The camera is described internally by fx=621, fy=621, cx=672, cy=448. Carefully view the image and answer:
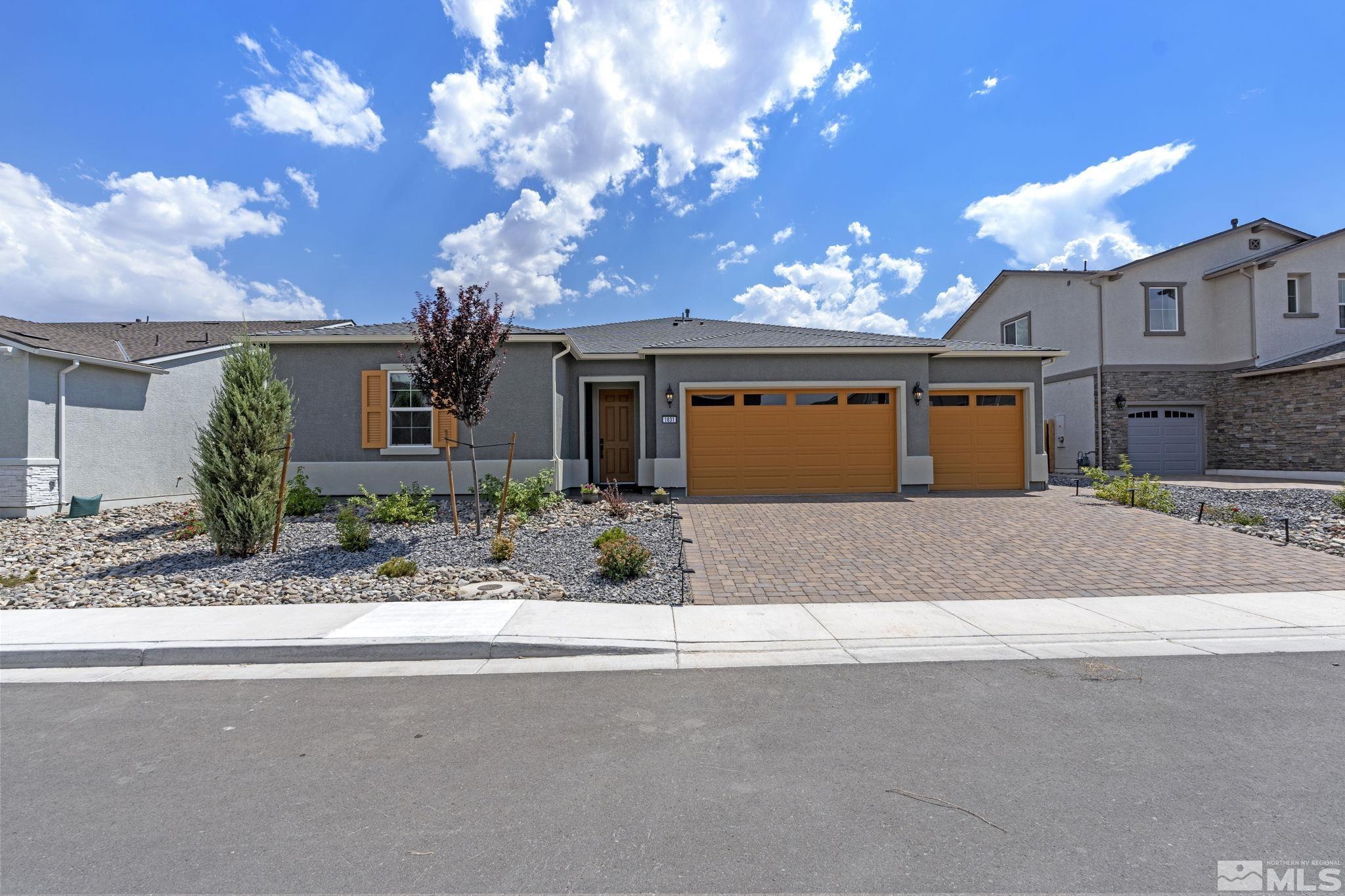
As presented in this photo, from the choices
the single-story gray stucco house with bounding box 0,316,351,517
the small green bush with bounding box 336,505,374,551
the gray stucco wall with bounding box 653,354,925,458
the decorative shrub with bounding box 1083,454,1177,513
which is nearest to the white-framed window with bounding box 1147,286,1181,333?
the decorative shrub with bounding box 1083,454,1177,513

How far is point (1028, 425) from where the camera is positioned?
14609 mm

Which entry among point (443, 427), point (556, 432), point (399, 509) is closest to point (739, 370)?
point (556, 432)

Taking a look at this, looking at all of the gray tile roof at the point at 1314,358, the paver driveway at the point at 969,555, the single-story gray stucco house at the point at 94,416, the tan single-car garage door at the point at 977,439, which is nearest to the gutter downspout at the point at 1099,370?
the gray tile roof at the point at 1314,358

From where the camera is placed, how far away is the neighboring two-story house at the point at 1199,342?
18.3 metres

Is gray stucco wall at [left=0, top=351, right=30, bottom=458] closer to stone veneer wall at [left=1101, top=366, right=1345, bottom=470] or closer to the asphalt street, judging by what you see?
the asphalt street

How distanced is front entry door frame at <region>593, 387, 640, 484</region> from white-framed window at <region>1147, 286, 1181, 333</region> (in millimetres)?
16345

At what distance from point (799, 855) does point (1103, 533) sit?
30.7 feet

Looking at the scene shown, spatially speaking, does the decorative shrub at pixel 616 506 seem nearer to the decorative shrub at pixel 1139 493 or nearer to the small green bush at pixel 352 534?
the small green bush at pixel 352 534

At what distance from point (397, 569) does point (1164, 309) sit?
73.8 feet

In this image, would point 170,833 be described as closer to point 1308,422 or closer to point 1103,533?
point 1103,533

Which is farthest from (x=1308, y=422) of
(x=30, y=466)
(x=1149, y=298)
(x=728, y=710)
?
(x=30, y=466)

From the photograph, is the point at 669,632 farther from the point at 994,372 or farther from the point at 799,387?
the point at 994,372

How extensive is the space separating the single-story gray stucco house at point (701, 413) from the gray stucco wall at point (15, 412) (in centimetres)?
365

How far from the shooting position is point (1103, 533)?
31.4 ft
